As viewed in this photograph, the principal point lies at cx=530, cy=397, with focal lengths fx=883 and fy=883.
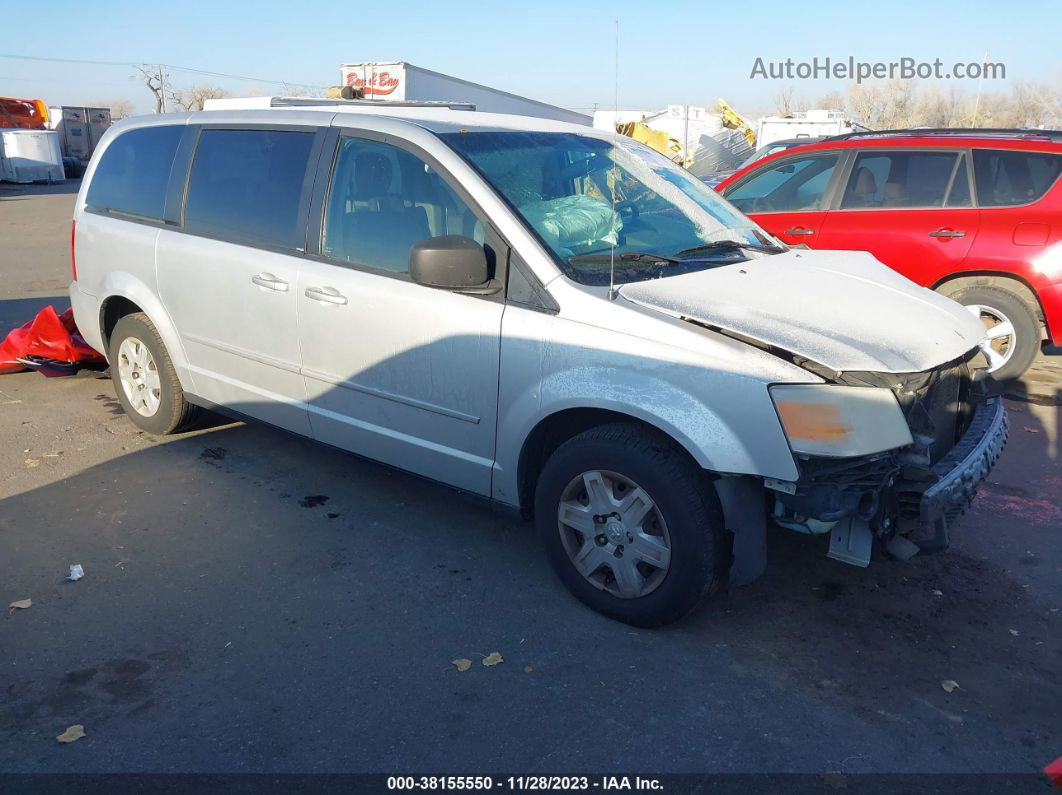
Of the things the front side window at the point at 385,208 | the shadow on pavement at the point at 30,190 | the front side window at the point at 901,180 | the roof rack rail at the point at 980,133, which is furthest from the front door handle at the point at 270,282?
the shadow on pavement at the point at 30,190

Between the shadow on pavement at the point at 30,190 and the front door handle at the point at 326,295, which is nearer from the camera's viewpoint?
the front door handle at the point at 326,295

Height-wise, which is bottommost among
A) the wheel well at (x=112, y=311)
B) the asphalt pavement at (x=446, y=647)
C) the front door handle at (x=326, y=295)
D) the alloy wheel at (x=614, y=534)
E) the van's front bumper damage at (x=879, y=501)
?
the asphalt pavement at (x=446, y=647)

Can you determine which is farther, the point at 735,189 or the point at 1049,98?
the point at 1049,98

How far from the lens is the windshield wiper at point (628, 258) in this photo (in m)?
3.61

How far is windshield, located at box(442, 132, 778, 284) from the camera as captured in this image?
3.68 metres

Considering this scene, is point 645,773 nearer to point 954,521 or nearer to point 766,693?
point 766,693

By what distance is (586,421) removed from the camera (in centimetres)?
356

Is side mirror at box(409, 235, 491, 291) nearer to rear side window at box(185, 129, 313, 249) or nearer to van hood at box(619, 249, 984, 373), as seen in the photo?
van hood at box(619, 249, 984, 373)

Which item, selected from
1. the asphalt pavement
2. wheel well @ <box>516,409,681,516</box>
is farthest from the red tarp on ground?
wheel well @ <box>516,409,681,516</box>

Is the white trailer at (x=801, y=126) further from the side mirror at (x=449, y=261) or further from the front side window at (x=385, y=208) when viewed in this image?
the side mirror at (x=449, y=261)

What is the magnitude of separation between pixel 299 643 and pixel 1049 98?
49.3 metres

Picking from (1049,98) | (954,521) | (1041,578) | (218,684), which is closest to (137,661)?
(218,684)

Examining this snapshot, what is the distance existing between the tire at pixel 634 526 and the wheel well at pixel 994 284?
15.2 ft

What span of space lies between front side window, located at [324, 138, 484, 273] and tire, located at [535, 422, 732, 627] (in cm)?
107
